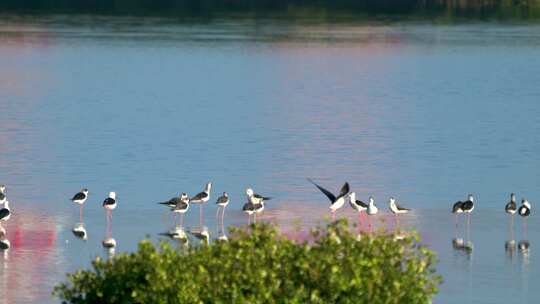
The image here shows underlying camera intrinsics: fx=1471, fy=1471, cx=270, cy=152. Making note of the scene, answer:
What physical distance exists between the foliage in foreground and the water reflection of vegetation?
258 feet

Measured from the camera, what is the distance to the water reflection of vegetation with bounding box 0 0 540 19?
95.9 meters

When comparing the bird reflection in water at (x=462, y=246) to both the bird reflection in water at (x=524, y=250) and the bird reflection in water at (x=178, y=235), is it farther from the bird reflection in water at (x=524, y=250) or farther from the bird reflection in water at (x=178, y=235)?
the bird reflection in water at (x=178, y=235)

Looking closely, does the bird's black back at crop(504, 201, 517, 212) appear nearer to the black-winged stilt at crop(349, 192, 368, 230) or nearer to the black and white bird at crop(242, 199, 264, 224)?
the black-winged stilt at crop(349, 192, 368, 230)

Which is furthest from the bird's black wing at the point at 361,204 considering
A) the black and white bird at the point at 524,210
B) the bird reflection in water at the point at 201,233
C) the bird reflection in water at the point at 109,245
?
the bird reflection in water at the point at 109,245

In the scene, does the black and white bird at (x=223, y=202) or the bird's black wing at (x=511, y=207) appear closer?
the bird's black wing at (x=511, y=207)

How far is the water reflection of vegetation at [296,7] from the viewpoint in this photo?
95.9 metres

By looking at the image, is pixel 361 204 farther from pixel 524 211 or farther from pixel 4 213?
pixel 4 213

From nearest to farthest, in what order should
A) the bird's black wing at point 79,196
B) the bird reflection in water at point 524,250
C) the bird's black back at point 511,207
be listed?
the bird reflection in water at point 524,250 → the bird's black back at point 511,207 → the bird's black wing at point 79,196

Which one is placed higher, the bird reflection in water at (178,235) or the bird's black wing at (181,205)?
the bird's black wing at (181,205)

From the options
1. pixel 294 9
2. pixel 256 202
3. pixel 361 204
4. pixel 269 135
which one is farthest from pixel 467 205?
pixel 294 9

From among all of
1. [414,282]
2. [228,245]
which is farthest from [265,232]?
[414,282]

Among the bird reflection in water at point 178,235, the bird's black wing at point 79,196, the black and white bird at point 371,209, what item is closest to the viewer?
the bird reflection in water at point 178,235

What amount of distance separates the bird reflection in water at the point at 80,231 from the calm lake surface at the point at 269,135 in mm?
182

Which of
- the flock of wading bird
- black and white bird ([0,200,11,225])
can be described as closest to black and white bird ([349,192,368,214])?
the flock of wading bird
